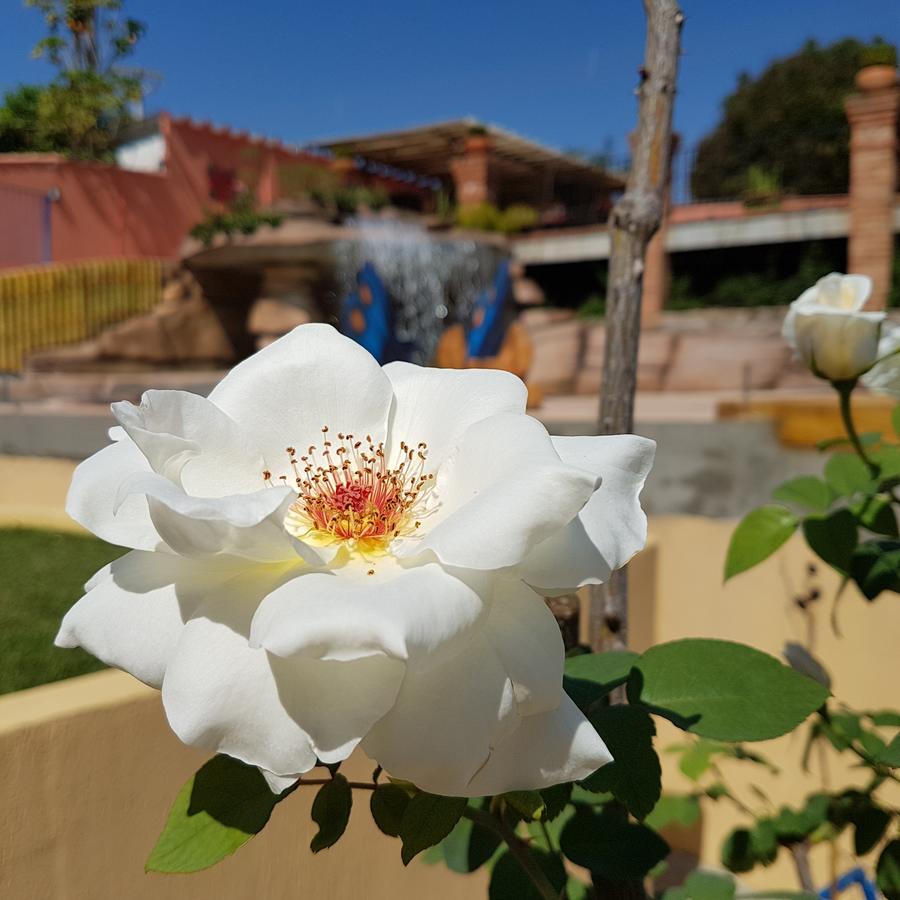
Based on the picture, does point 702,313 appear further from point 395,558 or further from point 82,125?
point 395,558

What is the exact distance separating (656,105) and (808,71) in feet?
84.5

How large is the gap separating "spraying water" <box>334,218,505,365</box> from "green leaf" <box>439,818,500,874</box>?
9163mm

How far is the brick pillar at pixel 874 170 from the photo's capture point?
10867mm

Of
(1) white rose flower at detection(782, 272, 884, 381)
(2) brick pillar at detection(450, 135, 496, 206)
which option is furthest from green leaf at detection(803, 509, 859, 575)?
(2) brick pillar at detection(450, 135, 496, 206)

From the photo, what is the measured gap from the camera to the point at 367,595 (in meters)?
0.52

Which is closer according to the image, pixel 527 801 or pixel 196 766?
pixel 527 801

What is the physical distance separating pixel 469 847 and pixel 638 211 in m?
0.80

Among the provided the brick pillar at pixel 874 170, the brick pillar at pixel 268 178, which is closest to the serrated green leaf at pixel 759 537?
the brick pillar at pixel 874 170

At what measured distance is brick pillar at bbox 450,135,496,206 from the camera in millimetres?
14336

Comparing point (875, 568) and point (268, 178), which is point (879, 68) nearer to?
point (268, 178)

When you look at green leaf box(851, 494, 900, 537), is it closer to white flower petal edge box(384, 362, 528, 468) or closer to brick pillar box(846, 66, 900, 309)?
white flower petal edge box(384, 362, 528, 468)

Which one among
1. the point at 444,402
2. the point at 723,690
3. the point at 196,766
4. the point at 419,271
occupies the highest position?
the point at 419,271

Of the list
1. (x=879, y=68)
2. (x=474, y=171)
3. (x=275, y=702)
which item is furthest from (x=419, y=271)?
(x=275, y=702)

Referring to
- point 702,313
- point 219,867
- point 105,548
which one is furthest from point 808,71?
point 219,867
